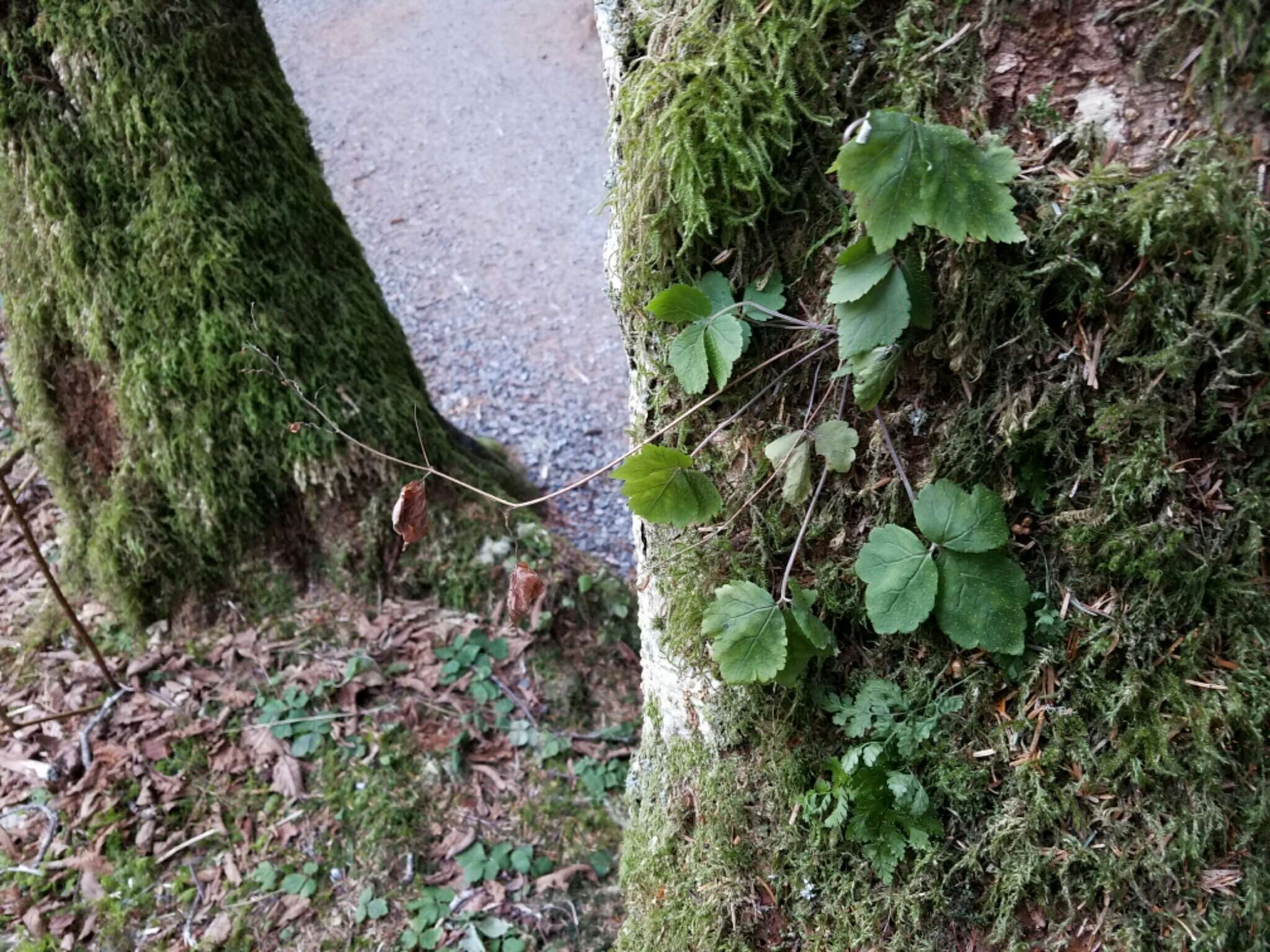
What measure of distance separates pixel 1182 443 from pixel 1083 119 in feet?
1.53

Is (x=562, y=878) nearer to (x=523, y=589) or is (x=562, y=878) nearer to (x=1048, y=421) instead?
(x=523, y=589)

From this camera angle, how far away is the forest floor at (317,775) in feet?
8.37

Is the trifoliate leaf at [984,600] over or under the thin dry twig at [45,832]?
over

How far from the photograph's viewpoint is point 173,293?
2.84 meters

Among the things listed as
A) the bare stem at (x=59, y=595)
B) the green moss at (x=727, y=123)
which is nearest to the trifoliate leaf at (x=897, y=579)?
the green moss at (x=727, y=123)

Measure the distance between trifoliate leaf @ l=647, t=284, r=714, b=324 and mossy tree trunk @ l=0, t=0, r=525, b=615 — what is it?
219 centimetres

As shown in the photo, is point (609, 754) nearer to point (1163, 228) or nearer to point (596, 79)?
point (1163, 228)

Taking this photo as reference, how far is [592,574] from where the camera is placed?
3586mm

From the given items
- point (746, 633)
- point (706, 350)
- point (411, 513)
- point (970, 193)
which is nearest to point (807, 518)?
point (746, 633)

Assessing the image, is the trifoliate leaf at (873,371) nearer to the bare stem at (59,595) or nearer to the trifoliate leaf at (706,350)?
the trifoliate leaf at (706,350)

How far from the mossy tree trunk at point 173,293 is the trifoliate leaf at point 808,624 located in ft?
7.58

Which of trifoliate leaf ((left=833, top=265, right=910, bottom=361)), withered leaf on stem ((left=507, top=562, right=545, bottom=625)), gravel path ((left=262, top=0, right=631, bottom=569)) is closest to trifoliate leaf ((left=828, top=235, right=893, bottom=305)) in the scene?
trifoliate leaf ((left=833, top=265, right=910, bottom=361))


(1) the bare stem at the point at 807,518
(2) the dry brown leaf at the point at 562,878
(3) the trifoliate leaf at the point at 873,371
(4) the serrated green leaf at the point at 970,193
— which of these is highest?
(4) the serrated green leaf at the point at 970,193

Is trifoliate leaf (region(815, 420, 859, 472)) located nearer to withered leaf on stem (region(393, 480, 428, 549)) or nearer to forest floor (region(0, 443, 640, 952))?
withered leaf on stem (region(393, 480, 428, 549))
